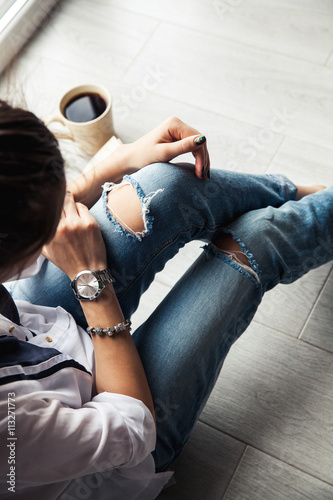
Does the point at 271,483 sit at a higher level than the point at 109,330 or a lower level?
lower

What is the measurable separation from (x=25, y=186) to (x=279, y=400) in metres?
0.75

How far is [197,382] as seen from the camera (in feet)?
2.47

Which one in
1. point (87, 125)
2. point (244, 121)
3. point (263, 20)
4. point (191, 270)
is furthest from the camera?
point (263, 20)

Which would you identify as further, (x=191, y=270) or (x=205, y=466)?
(x=205, y=466)

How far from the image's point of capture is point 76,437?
0.60 meters

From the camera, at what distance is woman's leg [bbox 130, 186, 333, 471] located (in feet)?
2.42

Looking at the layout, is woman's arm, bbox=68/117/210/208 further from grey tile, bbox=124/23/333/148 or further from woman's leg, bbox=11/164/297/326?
grey tile, bbox=124/23/333/148

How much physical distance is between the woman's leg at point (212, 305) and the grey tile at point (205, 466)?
Result: 9.2 inches

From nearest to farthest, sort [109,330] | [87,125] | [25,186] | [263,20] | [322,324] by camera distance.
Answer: [25,186], [109,330], [322,324], [87,125], [263,20]

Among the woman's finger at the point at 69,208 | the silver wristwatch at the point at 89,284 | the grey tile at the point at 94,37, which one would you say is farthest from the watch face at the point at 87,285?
the grey tile at the point at 94,37

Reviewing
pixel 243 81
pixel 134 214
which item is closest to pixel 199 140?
pixel 134 214

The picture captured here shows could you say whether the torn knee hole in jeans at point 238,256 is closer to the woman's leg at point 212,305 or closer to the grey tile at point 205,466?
the woman's leg at point 212,305

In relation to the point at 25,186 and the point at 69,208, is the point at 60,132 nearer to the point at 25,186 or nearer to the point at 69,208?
the point at 69,208

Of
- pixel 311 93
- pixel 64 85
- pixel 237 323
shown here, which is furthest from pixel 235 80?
pixel 237 323
